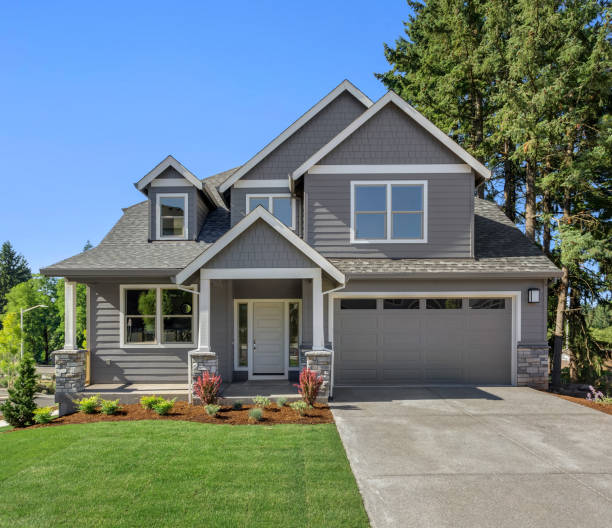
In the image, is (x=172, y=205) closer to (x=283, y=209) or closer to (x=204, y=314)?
(x=283, y=209)

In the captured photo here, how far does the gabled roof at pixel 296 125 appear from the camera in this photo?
37.6 ft

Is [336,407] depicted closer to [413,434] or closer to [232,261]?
[413,434]

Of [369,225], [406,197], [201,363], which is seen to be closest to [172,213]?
[201,363]

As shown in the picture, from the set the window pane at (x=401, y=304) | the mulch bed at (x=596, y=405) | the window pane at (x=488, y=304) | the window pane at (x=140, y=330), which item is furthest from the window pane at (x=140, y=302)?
the mulch bed at (x=596, y=405)

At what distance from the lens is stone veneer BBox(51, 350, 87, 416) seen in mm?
9117

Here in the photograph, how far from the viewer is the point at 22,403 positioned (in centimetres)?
831

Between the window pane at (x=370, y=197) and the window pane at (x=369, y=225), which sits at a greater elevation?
the window pane at (x=370, y=197)

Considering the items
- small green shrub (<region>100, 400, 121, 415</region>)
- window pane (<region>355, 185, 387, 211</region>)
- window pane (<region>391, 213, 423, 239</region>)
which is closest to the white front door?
window pane (<region>355, 185, 387, 211</region>)

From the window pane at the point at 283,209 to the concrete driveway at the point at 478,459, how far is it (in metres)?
5.42

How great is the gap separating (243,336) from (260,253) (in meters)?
3.45

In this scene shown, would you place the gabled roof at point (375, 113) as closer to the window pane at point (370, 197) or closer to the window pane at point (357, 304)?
the window pane at point (370, 197)

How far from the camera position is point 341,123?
12.3 m

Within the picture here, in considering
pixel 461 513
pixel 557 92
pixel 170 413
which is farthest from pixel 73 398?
pixel 557 92

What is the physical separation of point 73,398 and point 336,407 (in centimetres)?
611
